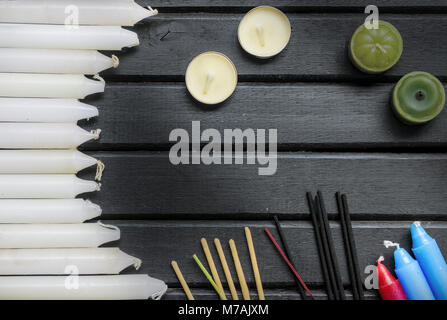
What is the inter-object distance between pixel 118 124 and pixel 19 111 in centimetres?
24

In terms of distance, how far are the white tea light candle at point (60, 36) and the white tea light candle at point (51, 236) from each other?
440 millimetres

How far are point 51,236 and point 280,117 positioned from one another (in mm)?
628

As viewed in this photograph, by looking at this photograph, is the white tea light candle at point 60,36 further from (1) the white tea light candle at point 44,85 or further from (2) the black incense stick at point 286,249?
(2) the black incense stick at point 286,249

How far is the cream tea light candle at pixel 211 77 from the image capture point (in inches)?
41.9

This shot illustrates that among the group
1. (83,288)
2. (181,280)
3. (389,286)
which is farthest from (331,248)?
(83,288)

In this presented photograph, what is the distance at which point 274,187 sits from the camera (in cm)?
107

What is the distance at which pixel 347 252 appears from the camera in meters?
1.05

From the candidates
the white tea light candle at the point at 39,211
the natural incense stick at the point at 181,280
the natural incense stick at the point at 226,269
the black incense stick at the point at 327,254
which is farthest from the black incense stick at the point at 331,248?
the white tea light candle at the point at 39,211

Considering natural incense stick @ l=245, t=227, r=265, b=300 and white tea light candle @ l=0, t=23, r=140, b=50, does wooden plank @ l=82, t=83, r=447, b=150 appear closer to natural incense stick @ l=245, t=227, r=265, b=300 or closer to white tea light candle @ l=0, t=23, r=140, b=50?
white tea light candle @ l=0, t=23, r=140, b=50

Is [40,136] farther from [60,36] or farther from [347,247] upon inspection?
[347,247]

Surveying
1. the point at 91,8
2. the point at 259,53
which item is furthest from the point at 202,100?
the point at 91,8

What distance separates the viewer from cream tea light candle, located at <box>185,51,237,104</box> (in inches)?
41.9

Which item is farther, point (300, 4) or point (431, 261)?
point (300, 4)

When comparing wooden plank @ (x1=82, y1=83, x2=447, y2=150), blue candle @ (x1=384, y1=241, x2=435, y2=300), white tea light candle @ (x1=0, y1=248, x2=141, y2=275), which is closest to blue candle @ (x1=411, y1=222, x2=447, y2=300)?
blue candle @ (x1=384, y1=241, x2=435, y2=300)
